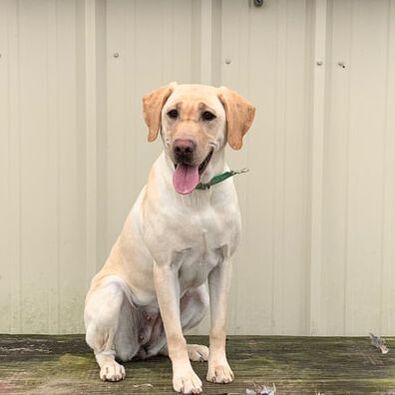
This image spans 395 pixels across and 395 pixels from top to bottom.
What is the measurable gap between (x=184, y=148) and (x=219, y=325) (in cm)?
85

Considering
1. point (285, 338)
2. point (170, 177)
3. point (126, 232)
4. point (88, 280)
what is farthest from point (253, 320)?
Answer: point (170, 177)

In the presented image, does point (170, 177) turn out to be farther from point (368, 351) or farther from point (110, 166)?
point (368, 351)

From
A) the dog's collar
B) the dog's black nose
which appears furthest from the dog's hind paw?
the dog's black nose

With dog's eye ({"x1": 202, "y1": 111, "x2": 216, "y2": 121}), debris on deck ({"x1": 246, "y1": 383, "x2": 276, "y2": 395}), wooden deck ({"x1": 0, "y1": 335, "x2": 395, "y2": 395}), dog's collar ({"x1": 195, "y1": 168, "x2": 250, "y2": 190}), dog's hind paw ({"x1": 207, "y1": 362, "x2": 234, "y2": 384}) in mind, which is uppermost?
dog's eye ({"x1": 202, "y1": 111, "x2": 216, "y2": 121})

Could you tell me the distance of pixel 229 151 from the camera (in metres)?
4.01

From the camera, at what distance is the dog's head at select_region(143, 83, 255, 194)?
2686 millimetres

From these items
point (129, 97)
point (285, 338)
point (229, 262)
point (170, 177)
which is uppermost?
point (129, 97)

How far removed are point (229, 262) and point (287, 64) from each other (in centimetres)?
154

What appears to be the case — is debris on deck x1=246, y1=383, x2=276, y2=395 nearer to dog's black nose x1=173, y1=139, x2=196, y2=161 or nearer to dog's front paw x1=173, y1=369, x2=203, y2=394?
dog's front paw x1=173, y1=369, x2=203, y2=394

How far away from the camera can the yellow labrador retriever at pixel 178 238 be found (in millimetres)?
2752

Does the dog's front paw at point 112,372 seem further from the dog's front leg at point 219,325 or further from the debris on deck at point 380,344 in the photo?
the debris on deck at point 380,344

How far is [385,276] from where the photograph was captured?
4.18 metres

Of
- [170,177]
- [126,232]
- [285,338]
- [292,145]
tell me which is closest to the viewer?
[170,177]

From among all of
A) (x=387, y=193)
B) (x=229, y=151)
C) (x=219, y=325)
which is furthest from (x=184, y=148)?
(x=387, y=193)
